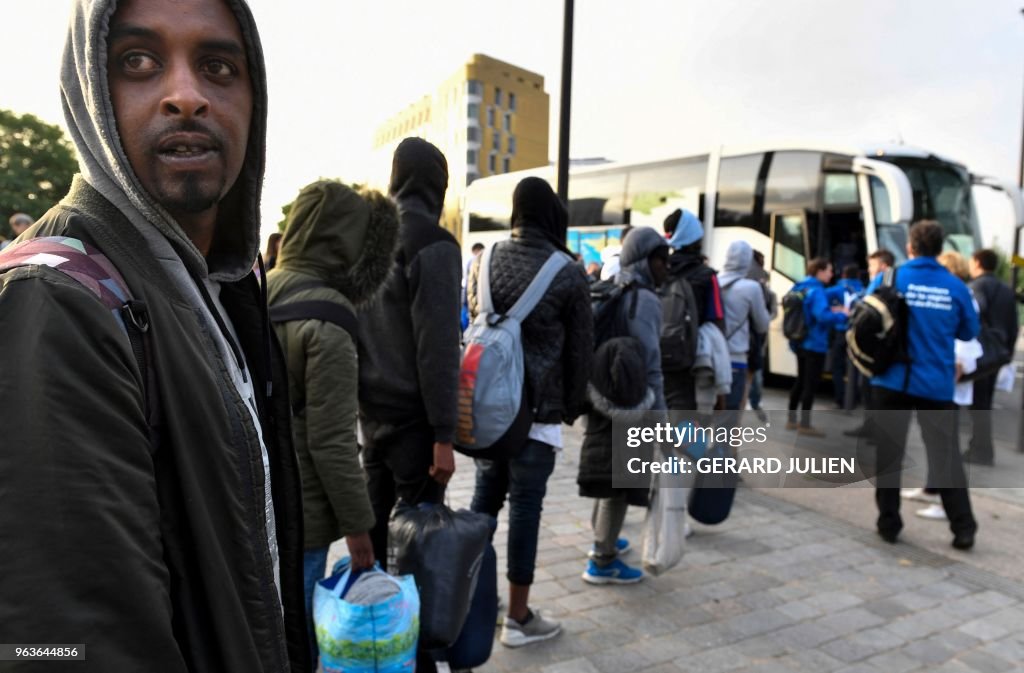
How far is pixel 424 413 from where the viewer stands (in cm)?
282

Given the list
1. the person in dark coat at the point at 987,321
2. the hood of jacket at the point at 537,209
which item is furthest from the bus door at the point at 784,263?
the hood of jacket at the point at 537,209

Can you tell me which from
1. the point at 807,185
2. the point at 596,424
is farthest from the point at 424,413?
the point at 807,185

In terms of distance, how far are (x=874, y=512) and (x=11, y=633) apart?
5964 mm

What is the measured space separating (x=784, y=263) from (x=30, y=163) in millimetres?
47384

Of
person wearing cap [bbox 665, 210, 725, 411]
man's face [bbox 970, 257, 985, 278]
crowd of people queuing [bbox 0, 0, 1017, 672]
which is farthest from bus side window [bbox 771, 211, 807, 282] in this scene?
crowd of people queuing [bbox 0, 0, 1017, 672]

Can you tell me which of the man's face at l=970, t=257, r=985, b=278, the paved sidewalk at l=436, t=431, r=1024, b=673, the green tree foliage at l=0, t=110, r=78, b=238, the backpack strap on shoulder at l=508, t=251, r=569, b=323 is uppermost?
the green tree foliage at l=0, t=110, r=78, b=238

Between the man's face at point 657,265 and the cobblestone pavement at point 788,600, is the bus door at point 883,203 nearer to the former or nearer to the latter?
the cobblestone pavement at point 788,600

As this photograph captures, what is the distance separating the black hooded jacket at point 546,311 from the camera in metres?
3.15

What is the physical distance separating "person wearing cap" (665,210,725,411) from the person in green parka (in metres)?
2.86

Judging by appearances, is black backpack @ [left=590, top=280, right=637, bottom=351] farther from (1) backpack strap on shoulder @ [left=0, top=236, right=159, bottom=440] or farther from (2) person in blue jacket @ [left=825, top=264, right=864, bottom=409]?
(2) person in blue jacket @ [left=825, top=264, right=864, bottom=409]

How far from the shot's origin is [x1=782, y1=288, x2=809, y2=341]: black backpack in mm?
7891

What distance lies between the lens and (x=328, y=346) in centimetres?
221

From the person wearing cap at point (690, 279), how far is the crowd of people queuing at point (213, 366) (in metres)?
1.80

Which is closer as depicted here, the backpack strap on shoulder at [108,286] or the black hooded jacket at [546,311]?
the backpack strap on shoulder at [108,286]
